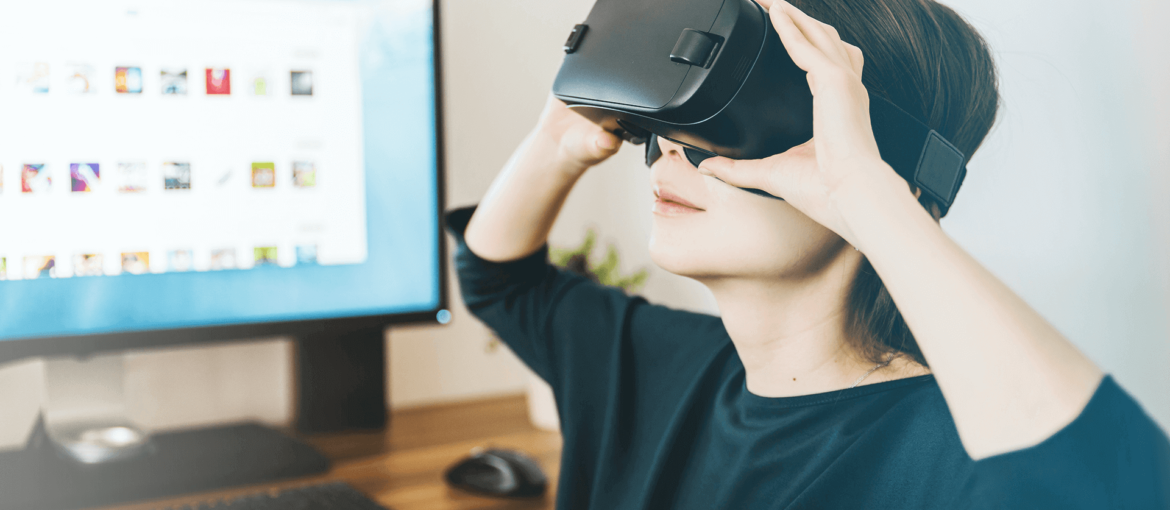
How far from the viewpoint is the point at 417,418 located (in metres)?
0.87

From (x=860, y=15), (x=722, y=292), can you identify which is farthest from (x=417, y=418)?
(x=860, y=15)

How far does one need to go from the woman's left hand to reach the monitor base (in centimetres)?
54

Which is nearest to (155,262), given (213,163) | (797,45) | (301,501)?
(213,163)

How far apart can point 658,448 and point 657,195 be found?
0.15 meters

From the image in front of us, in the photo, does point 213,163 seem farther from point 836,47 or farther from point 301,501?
point 836,47

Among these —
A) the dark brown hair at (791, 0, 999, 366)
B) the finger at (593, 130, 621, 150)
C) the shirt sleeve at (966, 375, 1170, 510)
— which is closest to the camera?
the shirt sleeve at (966, 375, 1170, 510)

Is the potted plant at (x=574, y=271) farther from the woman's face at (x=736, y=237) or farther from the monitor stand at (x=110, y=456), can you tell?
the woman's face at (x=736, y=237)

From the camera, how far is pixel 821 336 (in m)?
0.40

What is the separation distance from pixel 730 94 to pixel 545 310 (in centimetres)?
32

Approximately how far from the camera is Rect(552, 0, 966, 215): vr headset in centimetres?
31

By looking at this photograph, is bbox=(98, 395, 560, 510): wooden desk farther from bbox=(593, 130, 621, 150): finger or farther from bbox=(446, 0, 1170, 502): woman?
bbox=(593, 130, 621, 150): finger

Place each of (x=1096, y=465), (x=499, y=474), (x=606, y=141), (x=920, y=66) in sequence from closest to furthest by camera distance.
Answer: (x=1096, y=465)
(x=920, y=66)
(x=606, y=141)
(x=499, y=474)

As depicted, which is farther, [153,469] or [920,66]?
[153,469]

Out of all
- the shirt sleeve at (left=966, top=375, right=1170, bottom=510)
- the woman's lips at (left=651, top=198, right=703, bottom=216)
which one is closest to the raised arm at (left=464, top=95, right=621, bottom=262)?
the woman's lips at (left=651, top=198, right=703, bottom=216)
